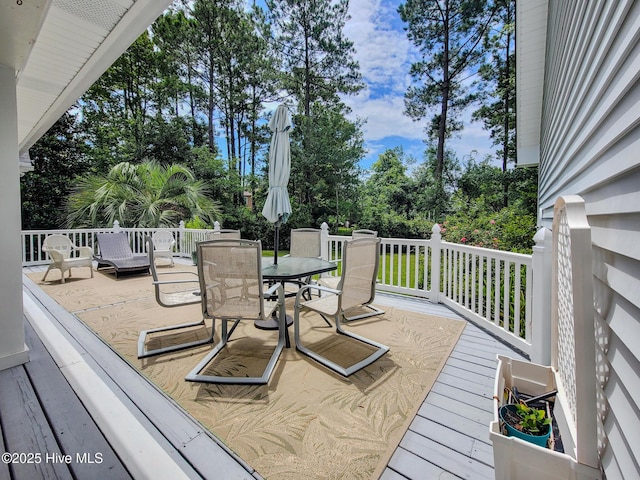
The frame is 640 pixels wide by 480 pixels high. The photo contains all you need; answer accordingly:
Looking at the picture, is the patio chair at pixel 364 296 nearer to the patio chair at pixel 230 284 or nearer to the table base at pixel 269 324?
the table base at pixel 269 324

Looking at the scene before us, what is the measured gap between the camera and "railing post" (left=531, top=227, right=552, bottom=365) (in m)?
2.65

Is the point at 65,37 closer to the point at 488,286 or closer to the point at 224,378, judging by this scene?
the point at 224,378

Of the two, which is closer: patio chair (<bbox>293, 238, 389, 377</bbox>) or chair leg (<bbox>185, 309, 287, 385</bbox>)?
chair leg (<bbox>185, 309, 287, 385</bbox>)

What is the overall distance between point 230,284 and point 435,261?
3.22 meters

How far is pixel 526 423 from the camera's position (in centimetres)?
137

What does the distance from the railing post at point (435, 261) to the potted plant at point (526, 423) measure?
324 cm

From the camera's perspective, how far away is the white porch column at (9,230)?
8.20 ft

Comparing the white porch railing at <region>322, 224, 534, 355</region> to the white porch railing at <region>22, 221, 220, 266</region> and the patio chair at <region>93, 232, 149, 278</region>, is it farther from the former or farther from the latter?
the white porch railing at <region>22, 221, 220, 266</region>

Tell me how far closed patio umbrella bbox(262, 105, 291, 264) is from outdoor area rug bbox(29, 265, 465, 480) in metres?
1.35

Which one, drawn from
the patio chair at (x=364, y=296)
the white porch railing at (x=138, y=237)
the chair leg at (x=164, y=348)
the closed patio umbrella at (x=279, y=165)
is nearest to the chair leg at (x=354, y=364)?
the patio chair at (x=364, y=296)

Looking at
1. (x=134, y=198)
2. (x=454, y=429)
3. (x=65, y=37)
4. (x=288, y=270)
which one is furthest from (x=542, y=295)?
(x=134, y=198)

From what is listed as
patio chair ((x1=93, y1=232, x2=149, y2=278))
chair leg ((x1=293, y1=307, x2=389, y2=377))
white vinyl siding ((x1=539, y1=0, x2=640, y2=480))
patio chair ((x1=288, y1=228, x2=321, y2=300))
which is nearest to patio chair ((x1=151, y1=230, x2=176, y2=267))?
patio chair ((x1=93, y1=232, x2=149, y2=278))

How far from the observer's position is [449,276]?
4.52 m

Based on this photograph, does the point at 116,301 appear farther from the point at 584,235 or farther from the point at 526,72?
the point at 526,72
